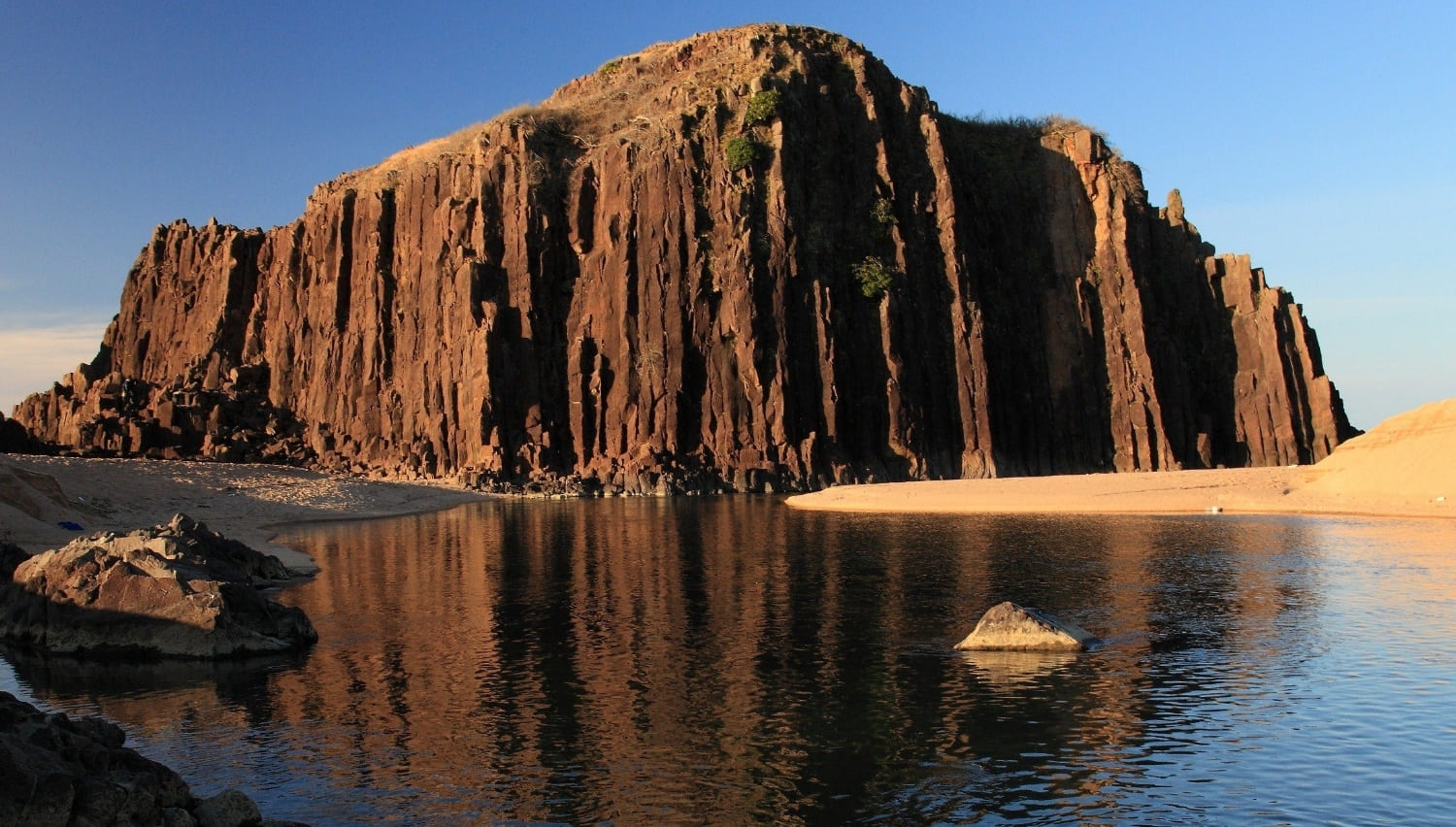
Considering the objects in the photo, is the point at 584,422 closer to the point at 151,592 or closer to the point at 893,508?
the point at 893,508

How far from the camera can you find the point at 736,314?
88.6 m

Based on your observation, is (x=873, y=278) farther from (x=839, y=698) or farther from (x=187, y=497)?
(x=839, y=698)

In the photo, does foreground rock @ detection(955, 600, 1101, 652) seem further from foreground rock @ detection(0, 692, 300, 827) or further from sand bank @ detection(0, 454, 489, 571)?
sand bank @ detection(0, 454, 489, 571)

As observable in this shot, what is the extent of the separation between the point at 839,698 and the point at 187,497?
48414mm

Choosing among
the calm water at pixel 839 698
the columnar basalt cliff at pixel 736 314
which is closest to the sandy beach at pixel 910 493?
the calm water at pixel 839 698

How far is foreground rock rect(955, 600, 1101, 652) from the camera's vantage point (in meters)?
21.4

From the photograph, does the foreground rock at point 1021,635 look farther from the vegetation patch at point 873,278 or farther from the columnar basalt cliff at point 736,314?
the vegetation patch at point 873,278

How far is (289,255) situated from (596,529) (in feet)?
233

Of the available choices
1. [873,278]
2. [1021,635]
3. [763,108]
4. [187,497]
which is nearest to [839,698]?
[1021,635]

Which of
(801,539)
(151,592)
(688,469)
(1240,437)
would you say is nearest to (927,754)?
(151,592)

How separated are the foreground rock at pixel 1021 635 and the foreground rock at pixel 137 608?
13.7 m

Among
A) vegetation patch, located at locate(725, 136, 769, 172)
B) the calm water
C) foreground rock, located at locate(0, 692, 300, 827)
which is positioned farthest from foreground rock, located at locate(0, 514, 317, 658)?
vegetation patch, located at locate(725, 136, 769, 172)

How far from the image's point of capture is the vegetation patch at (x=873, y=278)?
303 feet

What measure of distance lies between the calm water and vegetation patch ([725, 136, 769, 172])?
2476 inches
